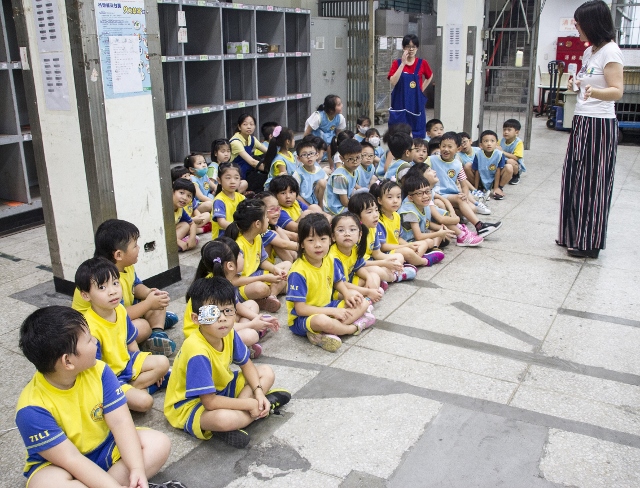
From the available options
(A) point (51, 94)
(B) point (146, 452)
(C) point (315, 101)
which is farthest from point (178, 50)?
(B) point (146, 452)

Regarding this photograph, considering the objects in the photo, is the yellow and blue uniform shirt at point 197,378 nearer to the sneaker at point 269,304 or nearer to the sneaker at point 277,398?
the sneaker at point 277,398

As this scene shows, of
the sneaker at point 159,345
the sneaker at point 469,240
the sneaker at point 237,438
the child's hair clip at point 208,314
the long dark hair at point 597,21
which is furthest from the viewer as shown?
the sneaker at point 469,240

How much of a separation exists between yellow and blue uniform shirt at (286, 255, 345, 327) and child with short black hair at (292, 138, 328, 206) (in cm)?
206

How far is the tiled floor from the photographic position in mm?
2582

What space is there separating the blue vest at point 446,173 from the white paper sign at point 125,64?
2937mm

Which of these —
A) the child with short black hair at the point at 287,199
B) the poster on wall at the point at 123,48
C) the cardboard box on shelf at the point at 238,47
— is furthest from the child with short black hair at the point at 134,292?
the cardboard box on shelf at the point at 238,47

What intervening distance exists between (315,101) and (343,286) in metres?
6.10

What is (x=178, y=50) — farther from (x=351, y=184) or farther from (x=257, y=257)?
(x=257, y=257)

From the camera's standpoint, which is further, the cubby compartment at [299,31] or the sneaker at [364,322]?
the cubby compartment at [299,31]

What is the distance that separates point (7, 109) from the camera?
19.4ft

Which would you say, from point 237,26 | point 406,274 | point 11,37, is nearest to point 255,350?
point 406,274

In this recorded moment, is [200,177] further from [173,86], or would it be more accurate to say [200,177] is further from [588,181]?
[588,181]

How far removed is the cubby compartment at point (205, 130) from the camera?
26.3 feet

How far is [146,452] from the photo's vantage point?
2.39 m
